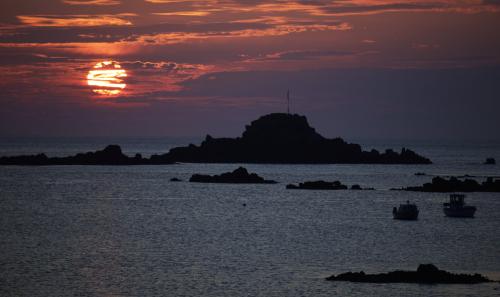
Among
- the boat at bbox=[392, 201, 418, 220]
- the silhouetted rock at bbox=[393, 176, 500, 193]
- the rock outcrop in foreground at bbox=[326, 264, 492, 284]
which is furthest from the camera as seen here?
the silhouetted rock at bbox=[393, 176, 500, 193]

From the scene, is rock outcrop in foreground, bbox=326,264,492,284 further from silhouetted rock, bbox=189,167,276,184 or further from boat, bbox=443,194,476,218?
silhouetted rock, bbox=189,167,276,184

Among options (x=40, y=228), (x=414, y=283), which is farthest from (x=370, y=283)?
Answer: (x=40, y=228)

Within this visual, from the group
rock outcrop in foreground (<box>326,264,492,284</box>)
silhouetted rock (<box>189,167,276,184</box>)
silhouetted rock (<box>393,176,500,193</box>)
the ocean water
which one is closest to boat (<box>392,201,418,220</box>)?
the ocean water

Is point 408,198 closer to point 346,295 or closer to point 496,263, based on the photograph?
point 496,263

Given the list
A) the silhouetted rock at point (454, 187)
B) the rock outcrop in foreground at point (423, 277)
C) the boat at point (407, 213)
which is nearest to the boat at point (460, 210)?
the boat at point (407, 213)

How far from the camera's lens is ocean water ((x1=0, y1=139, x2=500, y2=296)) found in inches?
1977

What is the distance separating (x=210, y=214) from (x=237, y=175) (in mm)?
57531

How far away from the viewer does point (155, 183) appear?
160 meters

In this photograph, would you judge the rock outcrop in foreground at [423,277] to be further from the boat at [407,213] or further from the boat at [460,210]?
the boat at [460,210]

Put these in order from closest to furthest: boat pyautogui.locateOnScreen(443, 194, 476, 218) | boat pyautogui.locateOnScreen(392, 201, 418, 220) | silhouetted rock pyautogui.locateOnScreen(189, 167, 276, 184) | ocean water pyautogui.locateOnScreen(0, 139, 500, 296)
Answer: ocean water pyautogui.locateOnScreen(0, 139, 500, 296)
boat pyautogui.locateOnScreen(392, 201, 418, 220)
boat pyautogui.locateOnScreen(443, 194, 476, 218)
silhouetted rock pyautogui.locateOnScreen(189, 167, 276, 184)

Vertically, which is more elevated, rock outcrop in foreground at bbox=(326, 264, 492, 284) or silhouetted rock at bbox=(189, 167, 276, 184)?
silhouetted rock at bbox=(189, 167, 276, 184)

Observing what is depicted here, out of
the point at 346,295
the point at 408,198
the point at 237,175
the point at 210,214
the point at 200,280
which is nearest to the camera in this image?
the point at 346,295

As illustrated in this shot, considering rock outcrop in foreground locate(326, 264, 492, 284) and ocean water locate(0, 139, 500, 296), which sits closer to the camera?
rock outcrop in foreground locate(326, 264, 492, 284)

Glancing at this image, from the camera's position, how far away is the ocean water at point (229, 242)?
50.2m
